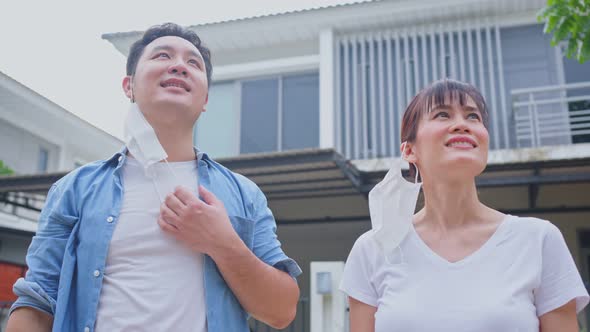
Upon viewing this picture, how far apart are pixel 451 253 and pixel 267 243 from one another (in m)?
0.59

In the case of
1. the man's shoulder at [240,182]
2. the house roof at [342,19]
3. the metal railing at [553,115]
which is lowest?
the man's shoulder at [240,182]

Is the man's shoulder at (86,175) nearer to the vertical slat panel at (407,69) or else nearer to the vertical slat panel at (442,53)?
the vertical slat panel at (407,69)

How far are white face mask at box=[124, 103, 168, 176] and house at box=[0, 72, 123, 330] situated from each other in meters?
8.49

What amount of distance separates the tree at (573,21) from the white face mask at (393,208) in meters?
2.82

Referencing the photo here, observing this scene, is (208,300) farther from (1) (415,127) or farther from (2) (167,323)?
(1) (415,127)

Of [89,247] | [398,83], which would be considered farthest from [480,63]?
[89,247]

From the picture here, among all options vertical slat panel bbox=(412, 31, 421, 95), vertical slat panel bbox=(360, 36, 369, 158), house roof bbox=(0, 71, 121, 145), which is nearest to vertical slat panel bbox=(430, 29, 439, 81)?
vertical slat panel bbox=(412, 31, 421, 95)

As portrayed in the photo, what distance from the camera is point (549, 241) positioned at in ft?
5.47

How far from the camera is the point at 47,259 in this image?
5.32ft

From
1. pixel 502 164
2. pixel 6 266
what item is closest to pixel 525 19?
pixel 502 164

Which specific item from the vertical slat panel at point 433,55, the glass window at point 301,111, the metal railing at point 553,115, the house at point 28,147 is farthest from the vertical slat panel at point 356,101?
the house at point 28,147

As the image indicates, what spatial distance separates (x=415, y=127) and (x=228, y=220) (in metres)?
0.78

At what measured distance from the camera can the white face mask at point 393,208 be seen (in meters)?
1.81

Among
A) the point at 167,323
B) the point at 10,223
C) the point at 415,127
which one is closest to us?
the point at 167,323
